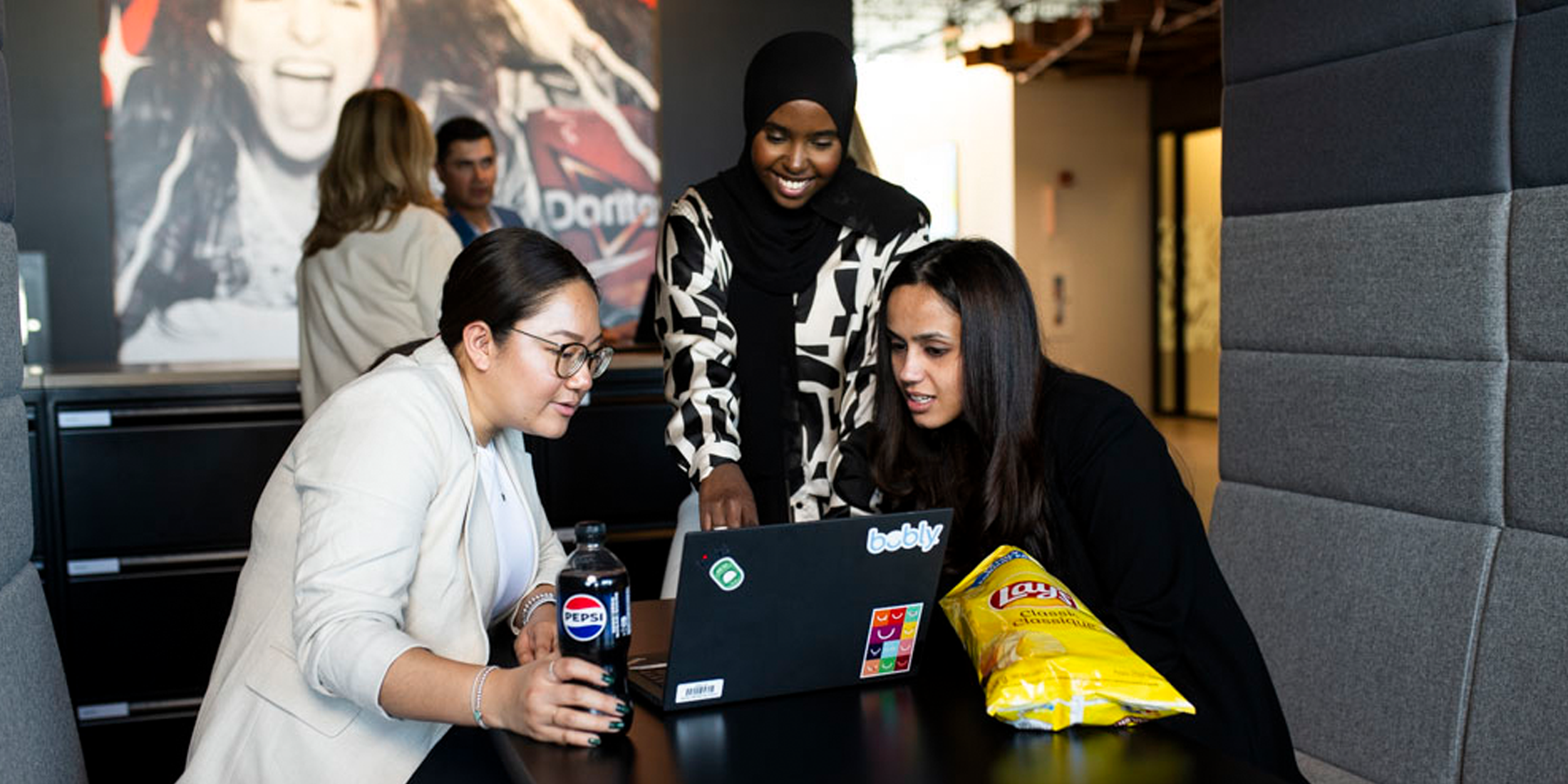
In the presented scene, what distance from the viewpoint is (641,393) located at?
13.7 ft

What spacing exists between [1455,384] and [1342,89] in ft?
2.02

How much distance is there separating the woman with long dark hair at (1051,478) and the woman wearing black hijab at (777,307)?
0.32 m

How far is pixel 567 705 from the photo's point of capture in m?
1.48

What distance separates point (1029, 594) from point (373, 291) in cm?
249

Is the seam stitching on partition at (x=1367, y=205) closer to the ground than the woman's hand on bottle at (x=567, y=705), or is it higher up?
higher up

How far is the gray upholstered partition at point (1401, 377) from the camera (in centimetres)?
223

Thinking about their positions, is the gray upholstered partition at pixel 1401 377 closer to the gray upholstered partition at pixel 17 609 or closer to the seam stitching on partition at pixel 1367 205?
the seam stitching on partition at pixel 1367 205

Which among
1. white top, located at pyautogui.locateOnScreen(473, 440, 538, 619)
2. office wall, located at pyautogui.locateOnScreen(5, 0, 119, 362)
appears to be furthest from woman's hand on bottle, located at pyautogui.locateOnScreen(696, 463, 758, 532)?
office wall, located at pyautogui.locateOnScreen(5, 0, 119, 362)

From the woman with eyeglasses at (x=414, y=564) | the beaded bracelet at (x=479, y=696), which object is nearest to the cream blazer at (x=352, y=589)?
the woman with eyeglasses at (x=414, y=564)

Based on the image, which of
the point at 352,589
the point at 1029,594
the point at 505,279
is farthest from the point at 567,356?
the point at 1029,594

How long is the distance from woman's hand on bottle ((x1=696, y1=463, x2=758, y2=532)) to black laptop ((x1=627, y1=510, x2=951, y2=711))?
2.38 feet

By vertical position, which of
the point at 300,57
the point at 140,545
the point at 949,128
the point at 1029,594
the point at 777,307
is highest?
the point at 949,128

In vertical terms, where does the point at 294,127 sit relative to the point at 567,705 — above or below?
above

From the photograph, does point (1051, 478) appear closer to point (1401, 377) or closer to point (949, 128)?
point (1401, 377)
